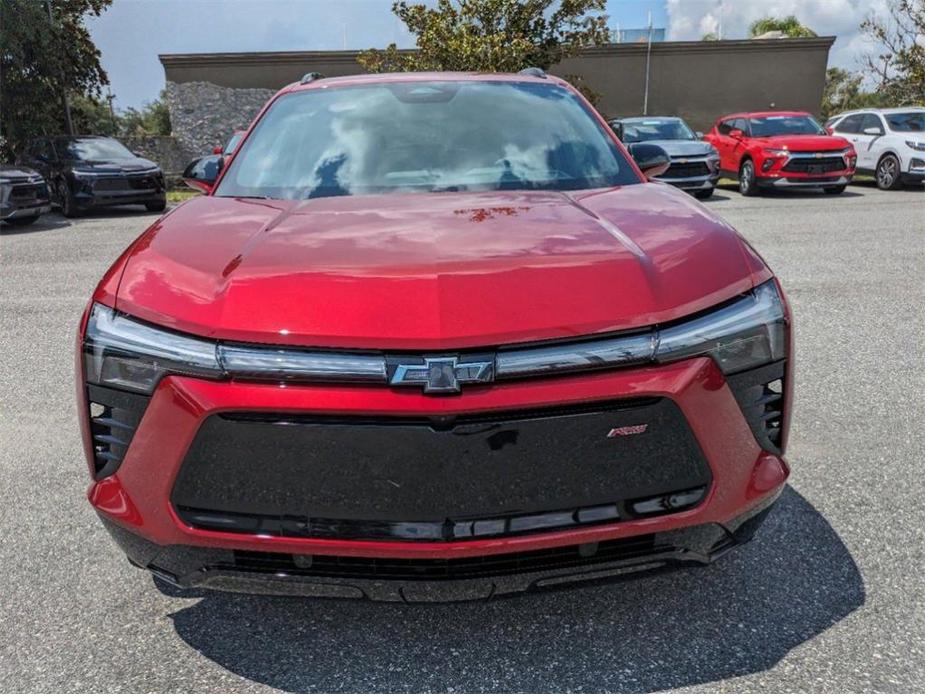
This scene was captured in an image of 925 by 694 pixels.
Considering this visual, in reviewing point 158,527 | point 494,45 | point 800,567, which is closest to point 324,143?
point 158,527

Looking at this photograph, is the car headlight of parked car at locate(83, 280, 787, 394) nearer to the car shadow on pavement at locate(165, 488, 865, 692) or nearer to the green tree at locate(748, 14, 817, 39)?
the car shadow on pavement at locate(165, 488, 865, 692)

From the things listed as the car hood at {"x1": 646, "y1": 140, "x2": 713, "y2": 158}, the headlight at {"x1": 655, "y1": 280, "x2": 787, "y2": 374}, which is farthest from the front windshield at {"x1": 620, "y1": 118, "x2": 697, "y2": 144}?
the headlight at {"x1": 655, "y1": 280, "x2": 787, "y2": 374}

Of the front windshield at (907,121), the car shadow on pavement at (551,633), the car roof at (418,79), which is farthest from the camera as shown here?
the front windshield at (907,121)

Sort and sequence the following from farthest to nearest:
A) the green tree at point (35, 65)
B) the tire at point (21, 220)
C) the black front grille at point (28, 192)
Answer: the green tree at point (35, 65) → the tire at point (21, 220) → the black front grille at point (28, 192)

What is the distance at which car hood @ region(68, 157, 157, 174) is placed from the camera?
1373cm

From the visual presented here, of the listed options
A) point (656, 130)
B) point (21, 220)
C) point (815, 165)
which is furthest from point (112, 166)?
point (815, 165)

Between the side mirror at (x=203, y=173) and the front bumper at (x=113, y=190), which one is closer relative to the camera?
the side mirror at (x=203, y=173)

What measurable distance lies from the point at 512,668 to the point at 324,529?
70cm

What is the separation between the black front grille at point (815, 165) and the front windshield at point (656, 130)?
75.5 inches

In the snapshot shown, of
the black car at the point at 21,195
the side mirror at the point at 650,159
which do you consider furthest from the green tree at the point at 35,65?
the side mirror at the point at 650,159

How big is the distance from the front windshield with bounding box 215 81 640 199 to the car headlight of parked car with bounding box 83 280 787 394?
1054mm

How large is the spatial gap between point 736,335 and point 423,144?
5.34 ft

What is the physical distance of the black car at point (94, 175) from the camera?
13.6 m

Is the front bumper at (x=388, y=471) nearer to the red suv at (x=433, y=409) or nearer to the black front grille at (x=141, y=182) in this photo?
the red suv at (x=433, y=409)
